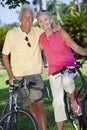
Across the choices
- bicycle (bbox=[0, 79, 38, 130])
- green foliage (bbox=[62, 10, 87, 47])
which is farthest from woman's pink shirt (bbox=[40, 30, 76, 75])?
green foliage (bbox=[62, 10, 87, 47])

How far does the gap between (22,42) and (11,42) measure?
16 cm

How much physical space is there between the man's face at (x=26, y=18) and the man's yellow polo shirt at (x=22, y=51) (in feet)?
0.46

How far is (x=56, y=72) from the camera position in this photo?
6969 mm

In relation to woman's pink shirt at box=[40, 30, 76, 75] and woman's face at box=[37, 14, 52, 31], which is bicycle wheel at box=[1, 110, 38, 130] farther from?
woman's face at box=[37, 14, 52, 31]

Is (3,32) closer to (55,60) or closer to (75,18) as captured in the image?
(75,18)

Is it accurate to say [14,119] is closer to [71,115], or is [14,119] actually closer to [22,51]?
[71,115]

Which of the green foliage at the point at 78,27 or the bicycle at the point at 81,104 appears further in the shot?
the green foliage at the point at 78,27

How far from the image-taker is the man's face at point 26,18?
A: 23.3 feet

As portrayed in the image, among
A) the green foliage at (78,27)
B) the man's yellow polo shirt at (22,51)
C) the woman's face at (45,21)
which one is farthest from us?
the green foliage at (78,27)

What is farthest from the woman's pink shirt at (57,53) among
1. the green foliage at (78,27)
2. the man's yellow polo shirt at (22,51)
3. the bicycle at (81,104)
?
the green foliage at (78,27)

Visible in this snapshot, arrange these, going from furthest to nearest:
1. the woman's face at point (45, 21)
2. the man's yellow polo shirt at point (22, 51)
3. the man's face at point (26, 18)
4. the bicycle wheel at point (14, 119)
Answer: the man's yellow polo shirt at point (22, 51) < the man's face at point (26, 18) < the woman's face at point (45, 21) < the bicycle wheel at point (14, 119)

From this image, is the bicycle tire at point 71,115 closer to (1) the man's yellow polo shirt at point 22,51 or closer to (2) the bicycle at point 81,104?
(2) the bicycle at point 81,104

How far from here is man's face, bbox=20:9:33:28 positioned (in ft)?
23.3

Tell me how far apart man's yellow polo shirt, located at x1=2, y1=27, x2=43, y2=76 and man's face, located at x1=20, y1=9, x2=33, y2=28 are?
0.46 feet
